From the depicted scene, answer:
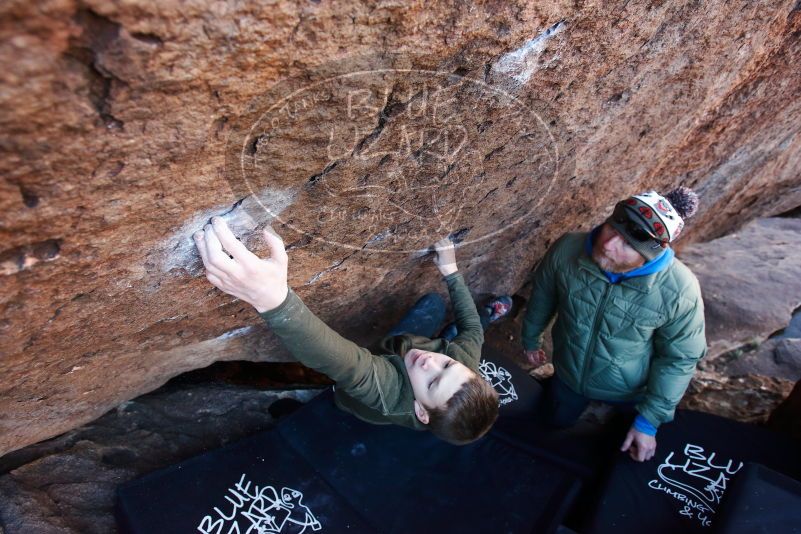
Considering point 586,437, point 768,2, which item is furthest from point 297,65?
point 586,437

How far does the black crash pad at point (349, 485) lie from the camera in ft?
8.44

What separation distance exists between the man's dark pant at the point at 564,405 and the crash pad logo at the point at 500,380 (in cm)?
25

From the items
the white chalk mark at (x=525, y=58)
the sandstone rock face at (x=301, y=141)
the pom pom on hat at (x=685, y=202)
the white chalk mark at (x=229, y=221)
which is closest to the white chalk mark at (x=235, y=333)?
the sandstone rock face at (x=301, y=141)

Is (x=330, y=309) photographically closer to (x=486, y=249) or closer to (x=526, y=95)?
(x=486, y=249)

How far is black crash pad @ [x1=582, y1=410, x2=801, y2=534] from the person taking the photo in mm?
2709

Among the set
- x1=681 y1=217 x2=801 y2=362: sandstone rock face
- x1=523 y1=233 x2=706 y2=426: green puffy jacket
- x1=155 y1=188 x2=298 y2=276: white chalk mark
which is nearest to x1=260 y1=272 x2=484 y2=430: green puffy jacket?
x1=155 y1=188 x2=298 y2=276: white chalk mark

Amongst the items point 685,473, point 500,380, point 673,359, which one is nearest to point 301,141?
point 673,359

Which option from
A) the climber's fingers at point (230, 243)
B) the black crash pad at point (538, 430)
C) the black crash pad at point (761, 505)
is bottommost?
the black crash pad at point (538, 430)

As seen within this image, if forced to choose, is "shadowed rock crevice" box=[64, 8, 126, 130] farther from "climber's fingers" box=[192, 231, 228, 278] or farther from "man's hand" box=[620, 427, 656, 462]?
"man's hand" box=[620, 427, 656, 462]

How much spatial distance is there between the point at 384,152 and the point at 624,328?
1.70 metres

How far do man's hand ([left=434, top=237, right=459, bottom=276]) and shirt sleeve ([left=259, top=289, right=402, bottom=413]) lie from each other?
0.78 meters

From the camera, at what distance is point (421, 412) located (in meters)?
2.58

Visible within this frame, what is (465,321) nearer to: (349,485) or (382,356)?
(382,356)

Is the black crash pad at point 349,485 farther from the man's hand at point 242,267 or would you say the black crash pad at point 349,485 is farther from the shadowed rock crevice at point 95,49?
the shadowed rock crevice at point 95,49
